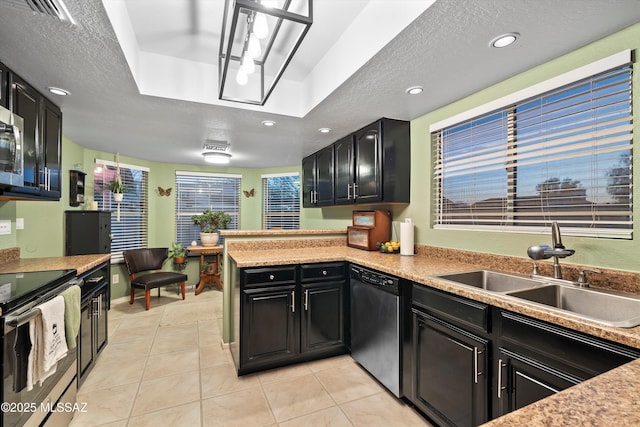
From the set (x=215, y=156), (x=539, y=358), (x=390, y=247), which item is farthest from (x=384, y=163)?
(x=215, y=156)

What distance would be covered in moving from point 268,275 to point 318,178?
204cm

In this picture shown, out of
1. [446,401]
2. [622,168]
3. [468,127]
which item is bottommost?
[446,401]

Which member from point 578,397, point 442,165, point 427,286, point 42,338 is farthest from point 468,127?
point 42,338

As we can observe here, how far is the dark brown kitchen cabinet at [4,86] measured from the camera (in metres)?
1.80

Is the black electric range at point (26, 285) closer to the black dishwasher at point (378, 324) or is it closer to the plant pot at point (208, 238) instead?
the black dishwasher at point (378, 324)

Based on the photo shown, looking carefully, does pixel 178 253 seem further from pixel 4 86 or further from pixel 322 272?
pixel 4 86

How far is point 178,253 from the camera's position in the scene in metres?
5.04

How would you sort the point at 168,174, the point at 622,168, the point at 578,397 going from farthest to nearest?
the point at 168,174, the point at 622,168, the point at 578,397

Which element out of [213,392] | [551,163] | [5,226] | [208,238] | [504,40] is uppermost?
[504,40]

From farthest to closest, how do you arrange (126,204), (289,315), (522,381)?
1. (126,204)
2. (289,315)
3. (522,381)

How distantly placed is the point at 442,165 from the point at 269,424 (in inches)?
92.3

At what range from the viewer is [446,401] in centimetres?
167

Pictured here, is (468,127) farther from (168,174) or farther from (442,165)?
(168,174)

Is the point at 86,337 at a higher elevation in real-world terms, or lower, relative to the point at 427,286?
lower
